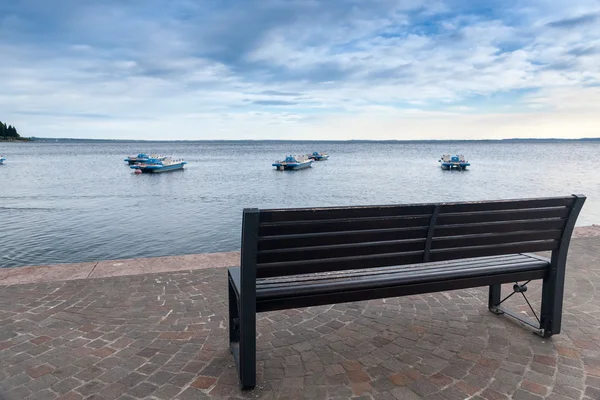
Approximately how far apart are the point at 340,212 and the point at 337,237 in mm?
175

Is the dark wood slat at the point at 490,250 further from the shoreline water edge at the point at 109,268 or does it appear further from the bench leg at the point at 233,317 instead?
the shoreline water edge at the point at 109,268

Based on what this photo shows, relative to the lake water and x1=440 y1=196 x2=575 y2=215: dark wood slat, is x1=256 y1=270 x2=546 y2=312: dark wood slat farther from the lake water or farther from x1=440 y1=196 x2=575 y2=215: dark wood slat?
the lake water

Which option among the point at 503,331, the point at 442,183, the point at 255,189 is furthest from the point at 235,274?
the point at 442,183

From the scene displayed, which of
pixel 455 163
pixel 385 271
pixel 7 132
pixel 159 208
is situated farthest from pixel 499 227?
pixel 7 132

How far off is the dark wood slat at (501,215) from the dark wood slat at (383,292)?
0.45 metres

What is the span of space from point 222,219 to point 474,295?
58.5 feet

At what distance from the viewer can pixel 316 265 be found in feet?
9.26

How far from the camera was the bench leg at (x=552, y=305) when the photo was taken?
3439 millimetres

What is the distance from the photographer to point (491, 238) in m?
3.26

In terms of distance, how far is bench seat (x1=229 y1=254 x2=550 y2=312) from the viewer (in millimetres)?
2805

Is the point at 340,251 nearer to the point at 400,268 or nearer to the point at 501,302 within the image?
the point at 400,268

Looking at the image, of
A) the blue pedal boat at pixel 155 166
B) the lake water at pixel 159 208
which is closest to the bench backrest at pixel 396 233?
the lake water at pixel 159 208

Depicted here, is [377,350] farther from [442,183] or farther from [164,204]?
[442,183]

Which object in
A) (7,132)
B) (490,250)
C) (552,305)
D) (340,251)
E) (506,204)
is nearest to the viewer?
(340,251)
